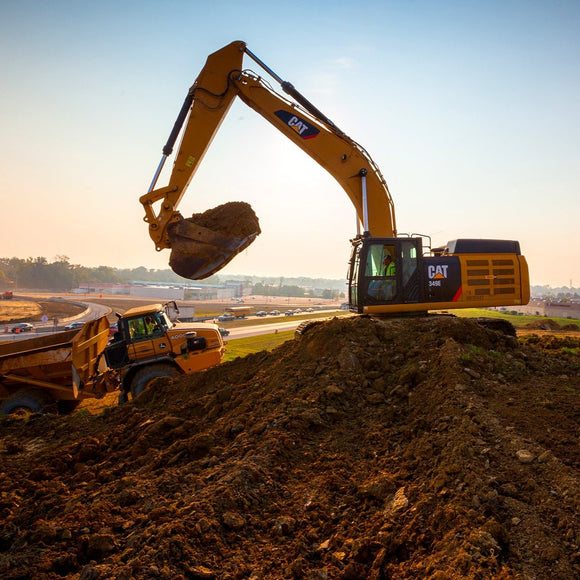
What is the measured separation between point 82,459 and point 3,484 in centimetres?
97

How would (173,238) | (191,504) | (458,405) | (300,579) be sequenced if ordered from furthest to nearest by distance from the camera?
1. (173,238)
2. (458,405)
3. (191,504)
4. (300,579)

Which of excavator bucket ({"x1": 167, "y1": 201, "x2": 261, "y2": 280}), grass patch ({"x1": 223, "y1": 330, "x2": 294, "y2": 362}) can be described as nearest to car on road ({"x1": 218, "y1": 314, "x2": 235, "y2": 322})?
grass patch ({"x1": 223, "y1": 330, "x2": 294, "y2": 362})

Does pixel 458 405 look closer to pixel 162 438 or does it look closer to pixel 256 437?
pixel 256 437

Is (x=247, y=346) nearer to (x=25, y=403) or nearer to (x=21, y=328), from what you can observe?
(x=25, y=403)

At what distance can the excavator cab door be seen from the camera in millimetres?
8883

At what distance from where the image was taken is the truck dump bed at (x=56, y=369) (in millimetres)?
9406

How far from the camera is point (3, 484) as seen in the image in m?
5.51

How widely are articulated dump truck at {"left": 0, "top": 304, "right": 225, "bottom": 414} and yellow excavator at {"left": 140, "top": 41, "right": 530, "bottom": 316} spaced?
1.81 meters

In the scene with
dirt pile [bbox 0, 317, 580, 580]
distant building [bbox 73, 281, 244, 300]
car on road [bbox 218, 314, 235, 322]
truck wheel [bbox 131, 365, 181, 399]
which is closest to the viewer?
dirt pile [bbox 0, 317, 580, 580]

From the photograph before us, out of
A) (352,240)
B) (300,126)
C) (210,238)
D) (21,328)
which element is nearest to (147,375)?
(210,238)

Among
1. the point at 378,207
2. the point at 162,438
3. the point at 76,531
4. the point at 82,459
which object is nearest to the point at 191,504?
the point at 76,531

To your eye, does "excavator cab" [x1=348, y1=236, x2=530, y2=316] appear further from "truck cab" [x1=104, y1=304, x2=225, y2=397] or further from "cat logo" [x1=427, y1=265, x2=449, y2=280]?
"truck cab" [x1=104, y1=304, x2=225, y2=397]

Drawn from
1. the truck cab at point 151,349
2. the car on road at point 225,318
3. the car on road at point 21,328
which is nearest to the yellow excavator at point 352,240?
the truck cab at point 151,349

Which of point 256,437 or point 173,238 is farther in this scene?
point 173,238
